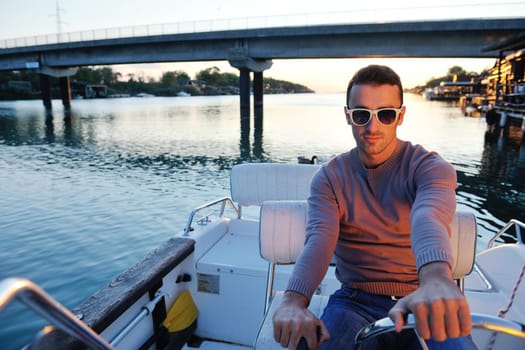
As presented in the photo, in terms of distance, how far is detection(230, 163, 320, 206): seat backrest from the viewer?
15.6ft

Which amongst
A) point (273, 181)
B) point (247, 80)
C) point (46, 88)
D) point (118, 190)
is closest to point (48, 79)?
point (46, 88)

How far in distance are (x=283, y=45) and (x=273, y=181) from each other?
2971 centimetres

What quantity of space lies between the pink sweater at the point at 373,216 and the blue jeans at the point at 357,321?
0.06m

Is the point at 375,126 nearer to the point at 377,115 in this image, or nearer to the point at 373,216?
the point at 377,115

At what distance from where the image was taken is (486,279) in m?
3.36

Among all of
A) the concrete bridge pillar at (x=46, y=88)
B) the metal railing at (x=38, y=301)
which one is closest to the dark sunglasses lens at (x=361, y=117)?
the metal railing at (x=38, y=301)

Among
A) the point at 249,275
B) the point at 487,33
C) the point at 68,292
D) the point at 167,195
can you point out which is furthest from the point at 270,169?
the point at 487,33

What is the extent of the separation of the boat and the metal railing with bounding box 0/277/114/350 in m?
1.48

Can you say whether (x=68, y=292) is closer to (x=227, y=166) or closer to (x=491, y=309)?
(x=491, y=309)

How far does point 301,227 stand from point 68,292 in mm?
4572

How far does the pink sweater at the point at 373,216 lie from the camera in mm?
1978

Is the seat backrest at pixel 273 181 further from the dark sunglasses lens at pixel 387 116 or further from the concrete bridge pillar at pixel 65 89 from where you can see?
the concrete bridge pillar at pixel 65 89

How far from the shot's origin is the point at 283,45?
1272 inches

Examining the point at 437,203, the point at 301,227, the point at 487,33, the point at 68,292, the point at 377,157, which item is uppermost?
the point at 487,33
